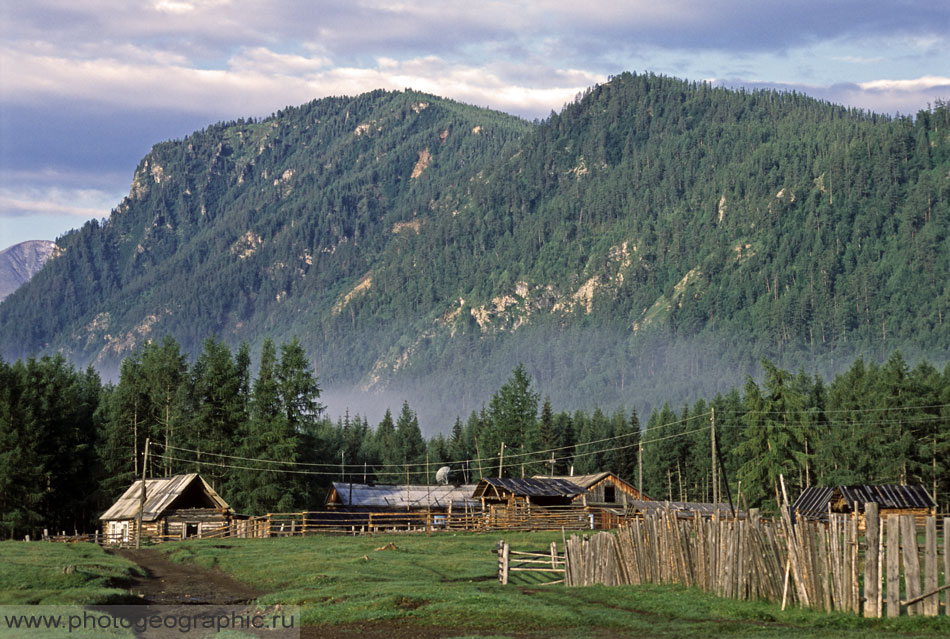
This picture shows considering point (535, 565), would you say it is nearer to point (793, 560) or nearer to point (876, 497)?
point (793, 560)

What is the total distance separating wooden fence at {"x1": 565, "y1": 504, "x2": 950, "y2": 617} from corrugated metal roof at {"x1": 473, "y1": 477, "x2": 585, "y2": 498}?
53.6 m

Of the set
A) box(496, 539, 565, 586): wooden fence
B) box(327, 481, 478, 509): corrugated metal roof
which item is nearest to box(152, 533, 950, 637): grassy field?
box(496, 539, 565, 586): wooden fence

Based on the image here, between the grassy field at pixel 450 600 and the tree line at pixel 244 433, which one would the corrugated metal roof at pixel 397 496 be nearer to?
the tree line at pixel 244 433

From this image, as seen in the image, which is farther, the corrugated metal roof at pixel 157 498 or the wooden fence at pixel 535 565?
the corrugated metal roof at pixel 157 498

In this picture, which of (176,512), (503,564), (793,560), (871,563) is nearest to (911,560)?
(871,563)

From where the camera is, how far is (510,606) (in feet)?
103

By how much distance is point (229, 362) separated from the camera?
105 m

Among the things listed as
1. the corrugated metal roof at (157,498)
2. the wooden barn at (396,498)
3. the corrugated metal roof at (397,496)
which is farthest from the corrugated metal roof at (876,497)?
the corrugated metal roof at (157,498)

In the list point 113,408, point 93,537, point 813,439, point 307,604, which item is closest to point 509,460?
point 813,439

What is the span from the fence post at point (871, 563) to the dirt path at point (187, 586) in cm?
2102

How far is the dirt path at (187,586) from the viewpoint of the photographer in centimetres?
3797

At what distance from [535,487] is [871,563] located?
68.7 m

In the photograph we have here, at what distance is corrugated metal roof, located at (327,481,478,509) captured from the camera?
107438 mm

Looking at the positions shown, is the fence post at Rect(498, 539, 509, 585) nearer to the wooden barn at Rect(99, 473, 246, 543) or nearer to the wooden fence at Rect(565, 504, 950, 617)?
the wooden fence at Rect(565, 504, 950, 617)
